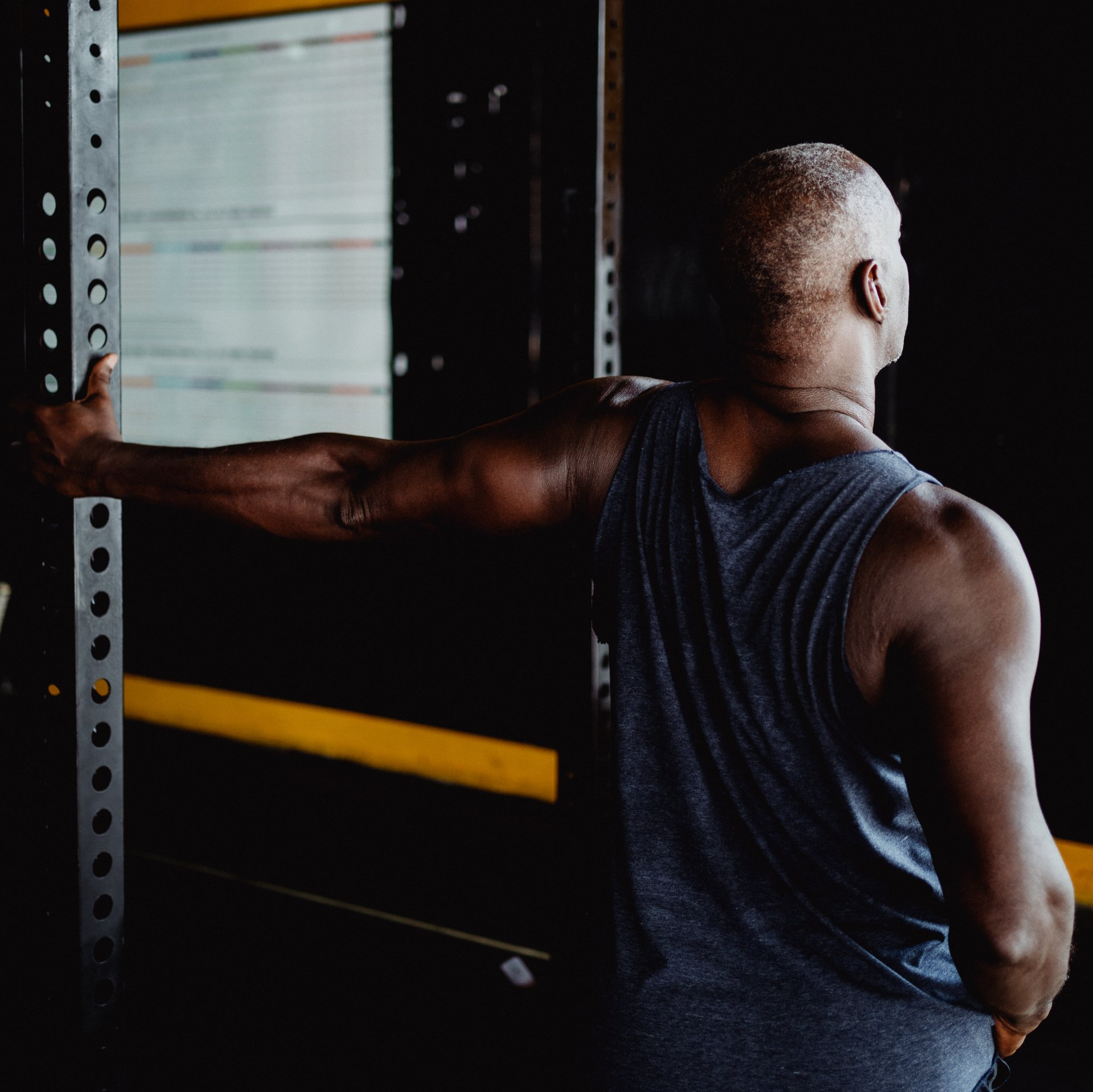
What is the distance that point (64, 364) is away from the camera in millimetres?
1179

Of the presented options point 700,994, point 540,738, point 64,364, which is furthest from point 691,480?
point 540,738

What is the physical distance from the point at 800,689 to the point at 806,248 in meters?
0.42

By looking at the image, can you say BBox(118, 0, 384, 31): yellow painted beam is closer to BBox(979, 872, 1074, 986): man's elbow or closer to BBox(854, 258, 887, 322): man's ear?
BBox(854, 258, 887, 322): man's ear

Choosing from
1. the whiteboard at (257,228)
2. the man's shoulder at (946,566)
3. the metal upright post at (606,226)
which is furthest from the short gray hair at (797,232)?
the whiteboard at (257,228)

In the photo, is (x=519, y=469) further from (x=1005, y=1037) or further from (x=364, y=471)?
(x=1005, y=1037)

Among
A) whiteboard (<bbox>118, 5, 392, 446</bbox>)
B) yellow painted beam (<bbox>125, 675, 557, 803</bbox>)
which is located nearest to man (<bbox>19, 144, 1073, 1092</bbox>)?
yellow painted beam (<bbox>125, 675, 557, 803</bbox>)

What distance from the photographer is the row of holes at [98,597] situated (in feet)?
3.85

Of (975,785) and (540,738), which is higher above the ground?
(975,785)

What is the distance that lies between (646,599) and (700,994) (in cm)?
39

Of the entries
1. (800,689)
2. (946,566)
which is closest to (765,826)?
(800,689)

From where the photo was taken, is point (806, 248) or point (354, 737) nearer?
point (806, 248)

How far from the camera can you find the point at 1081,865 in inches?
103

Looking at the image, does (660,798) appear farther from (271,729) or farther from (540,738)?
(271,729)

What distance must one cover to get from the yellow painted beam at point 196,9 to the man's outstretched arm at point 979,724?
10.8ft
